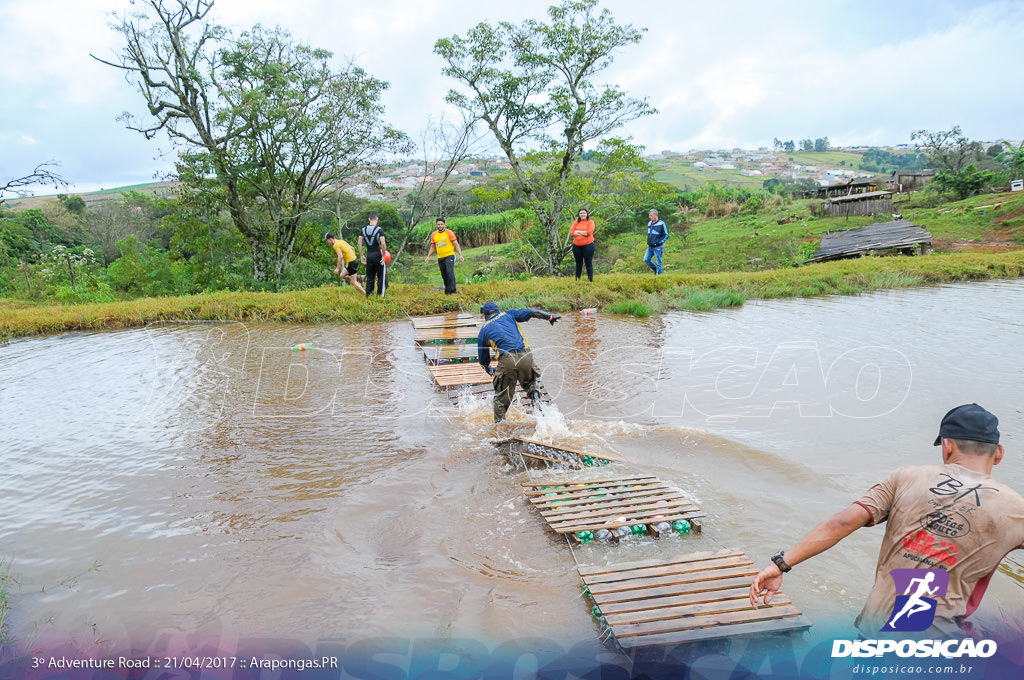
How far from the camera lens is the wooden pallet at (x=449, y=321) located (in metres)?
12.0

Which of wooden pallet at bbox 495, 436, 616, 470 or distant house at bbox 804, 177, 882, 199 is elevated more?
distant house at bbox 804, 177, 882, 199

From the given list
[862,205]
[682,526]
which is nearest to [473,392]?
[682,526]

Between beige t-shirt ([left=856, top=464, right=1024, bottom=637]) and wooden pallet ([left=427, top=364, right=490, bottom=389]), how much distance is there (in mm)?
6216

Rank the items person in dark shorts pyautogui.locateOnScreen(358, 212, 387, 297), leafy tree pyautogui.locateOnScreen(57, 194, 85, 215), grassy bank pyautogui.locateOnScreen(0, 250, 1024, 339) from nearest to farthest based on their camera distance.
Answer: person in dark shorts pyautogui.locateOnScreen(358, 212, 387, 297) < grassy bank pyautogui.locateOnScreen(0, 250, 1024, 339) < leafy tree pyautogui.locateOnScreen(57, 194, 85, 215)

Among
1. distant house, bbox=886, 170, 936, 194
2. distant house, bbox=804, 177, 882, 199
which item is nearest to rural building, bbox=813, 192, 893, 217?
distant house, bbox=804, 177, 882, 199

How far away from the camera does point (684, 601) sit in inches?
146

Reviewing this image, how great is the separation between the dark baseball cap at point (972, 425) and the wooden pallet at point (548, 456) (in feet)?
12.3

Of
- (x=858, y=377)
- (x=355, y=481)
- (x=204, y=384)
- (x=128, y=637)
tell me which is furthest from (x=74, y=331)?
(x=858, y=377)

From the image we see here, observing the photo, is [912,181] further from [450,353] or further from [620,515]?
[620,515]

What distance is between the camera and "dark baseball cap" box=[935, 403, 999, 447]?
2.60 meters

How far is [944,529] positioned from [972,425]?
48 cm

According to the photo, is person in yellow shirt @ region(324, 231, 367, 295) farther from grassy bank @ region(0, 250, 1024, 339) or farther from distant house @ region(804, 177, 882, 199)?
distant house @ region(804, 177, 882, 199)

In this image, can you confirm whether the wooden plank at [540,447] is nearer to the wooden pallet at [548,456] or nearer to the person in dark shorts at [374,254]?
the wooden pallet at [548,456]

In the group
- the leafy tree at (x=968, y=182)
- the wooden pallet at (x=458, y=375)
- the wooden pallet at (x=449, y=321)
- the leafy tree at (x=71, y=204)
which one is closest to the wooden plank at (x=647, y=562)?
the wooden pallet at (x=458, y=375)
